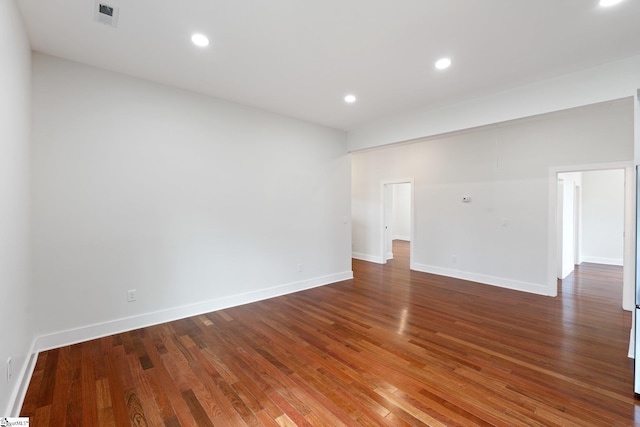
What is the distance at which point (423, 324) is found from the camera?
137 inches

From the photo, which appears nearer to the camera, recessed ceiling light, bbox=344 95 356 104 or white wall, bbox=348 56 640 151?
white wall, bbox=348 56 640 151

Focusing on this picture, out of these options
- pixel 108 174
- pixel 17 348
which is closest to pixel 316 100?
pixel 108 174

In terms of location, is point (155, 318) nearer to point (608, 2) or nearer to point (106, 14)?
point (106, 14)

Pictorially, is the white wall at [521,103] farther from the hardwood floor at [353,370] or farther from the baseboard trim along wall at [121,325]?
the baseboard trim along wall at [121,325]

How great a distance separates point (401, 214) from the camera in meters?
12.2

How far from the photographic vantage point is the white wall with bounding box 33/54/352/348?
9.37 ft

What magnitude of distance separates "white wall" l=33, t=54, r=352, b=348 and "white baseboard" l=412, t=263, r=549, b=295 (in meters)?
2.87

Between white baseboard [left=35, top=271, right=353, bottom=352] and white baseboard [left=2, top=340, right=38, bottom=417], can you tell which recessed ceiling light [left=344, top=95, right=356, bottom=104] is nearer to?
white baseboard [left=35, top=271, right=353, bottom=352]

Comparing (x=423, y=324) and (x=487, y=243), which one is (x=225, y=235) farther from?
(x=487, y=243)

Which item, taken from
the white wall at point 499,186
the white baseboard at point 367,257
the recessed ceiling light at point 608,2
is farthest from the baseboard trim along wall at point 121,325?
the recessed ceiling light at point 608,2

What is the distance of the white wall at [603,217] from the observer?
670cm

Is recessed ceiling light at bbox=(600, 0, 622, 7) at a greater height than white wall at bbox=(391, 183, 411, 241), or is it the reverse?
recessed ceiling light at bbox=(600, 0, 622, 7)

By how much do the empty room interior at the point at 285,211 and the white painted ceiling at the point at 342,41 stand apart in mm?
23

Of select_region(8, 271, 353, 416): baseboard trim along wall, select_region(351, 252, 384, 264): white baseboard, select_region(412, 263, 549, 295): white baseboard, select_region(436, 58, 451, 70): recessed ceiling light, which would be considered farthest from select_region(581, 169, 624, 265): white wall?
select_region(8, 271, 353, 416): baseboard trim along wall
